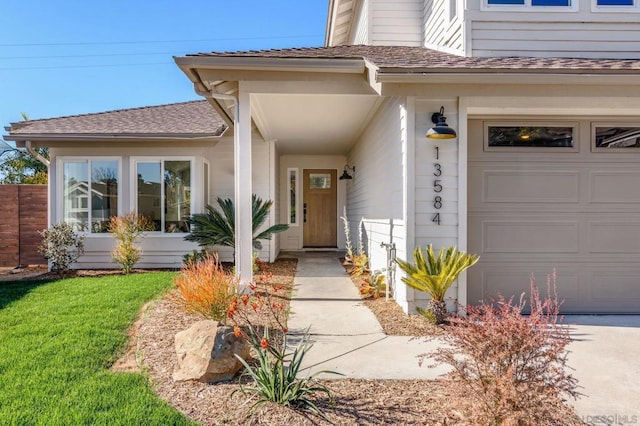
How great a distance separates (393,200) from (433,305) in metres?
1.51

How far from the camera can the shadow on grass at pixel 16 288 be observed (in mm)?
5164

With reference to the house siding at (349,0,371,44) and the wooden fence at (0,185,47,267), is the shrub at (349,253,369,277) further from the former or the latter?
the wooden fence at (0,185,47,267)

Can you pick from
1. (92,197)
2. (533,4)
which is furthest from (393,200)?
(92,197)

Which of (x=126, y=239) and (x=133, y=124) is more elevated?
(x=133, y=124)

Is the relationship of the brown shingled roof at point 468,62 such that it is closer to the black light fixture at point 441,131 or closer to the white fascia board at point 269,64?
the white fascia board at point 269,64

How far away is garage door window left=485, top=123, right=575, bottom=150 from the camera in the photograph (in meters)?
4.69

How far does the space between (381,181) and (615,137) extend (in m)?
2.99

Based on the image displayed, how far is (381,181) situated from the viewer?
5969 millimetres

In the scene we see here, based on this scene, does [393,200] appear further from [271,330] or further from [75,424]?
[75,424]

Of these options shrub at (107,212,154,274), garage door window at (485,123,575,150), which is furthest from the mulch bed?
shrub at (107,212,154,274)

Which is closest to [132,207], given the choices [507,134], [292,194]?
[292,194]

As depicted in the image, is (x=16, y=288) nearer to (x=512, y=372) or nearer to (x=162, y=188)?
(x=162, y=188)

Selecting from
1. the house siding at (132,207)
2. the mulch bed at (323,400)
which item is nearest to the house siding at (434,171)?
the mulch bed at (323,400)

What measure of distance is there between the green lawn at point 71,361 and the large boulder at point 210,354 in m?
0.30
